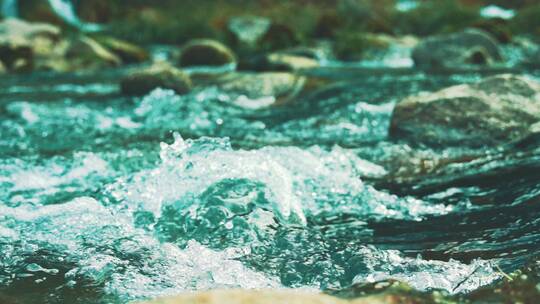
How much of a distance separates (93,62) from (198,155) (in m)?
8.60

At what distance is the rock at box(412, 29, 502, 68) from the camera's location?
997 centimetres

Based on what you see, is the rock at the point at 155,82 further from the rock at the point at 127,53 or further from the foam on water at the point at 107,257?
the rock at the point at 127,53

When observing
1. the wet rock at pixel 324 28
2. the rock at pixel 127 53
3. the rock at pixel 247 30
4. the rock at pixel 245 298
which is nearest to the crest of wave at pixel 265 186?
the rock at pixel 245 298

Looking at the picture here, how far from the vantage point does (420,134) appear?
14.3 ft

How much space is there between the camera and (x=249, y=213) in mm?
2713

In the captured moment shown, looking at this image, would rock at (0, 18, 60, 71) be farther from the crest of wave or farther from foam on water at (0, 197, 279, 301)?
foam on water at (0, 197, 279, 301)

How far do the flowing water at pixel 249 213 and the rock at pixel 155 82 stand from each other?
6.72 feet

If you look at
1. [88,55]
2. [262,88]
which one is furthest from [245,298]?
[88,55]

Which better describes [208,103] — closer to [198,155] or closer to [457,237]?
[198,155]

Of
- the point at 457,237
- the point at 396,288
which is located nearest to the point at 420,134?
the point at 457,237

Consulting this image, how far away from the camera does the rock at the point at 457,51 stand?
9969 mm

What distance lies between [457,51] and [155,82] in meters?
5.53

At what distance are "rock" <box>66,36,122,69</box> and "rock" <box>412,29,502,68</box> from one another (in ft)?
18.5

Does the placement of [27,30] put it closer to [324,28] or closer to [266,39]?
[266,39]
